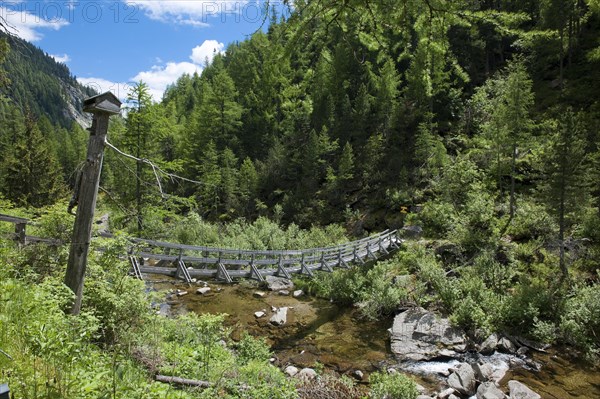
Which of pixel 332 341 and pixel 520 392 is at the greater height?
pixel 520 392

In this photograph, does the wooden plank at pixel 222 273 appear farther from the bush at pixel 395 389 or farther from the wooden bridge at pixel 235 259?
the bush at pixel 395 389

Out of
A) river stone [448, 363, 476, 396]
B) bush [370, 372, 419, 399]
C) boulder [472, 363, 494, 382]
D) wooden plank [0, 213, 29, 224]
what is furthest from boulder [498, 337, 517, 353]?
wooden plank [0, 213, 29, 224]

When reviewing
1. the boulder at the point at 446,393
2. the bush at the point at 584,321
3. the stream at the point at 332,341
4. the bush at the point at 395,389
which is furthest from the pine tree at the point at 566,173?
the bush at the point at 395,389

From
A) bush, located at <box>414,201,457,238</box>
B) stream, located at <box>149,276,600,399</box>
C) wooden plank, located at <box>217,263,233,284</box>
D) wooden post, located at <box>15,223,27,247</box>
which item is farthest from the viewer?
bush, located at <box>414,201,457,238</box>

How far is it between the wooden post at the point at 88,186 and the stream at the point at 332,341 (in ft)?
9.81

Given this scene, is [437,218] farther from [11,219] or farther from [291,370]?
[11,219]

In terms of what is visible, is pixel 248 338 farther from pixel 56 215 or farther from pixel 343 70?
pixel 343 70

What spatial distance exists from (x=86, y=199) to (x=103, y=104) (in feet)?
3.63

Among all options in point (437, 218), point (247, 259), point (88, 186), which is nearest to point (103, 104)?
point (88, 186)

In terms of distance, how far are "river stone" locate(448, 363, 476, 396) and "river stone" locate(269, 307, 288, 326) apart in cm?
605

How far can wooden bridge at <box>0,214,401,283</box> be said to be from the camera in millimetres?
7830

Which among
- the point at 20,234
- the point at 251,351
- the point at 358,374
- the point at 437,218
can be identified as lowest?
the point at 358,374

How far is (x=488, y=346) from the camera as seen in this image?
10781 mm

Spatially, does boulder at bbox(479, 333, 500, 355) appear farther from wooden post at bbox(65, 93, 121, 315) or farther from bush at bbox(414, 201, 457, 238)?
wooden post at bbox(65, 93, 121, 315)
